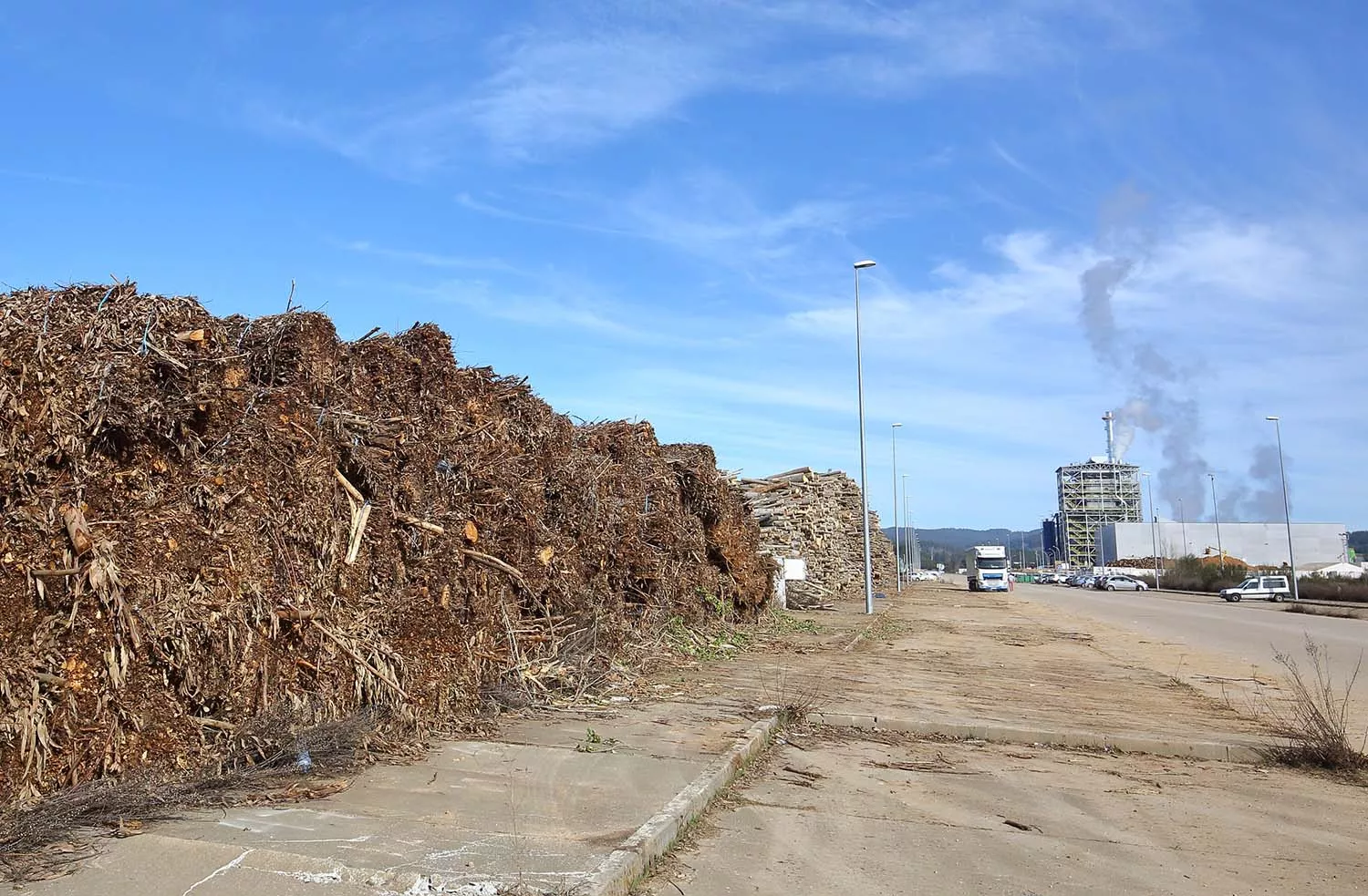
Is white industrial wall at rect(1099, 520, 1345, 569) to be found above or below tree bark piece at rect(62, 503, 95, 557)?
above

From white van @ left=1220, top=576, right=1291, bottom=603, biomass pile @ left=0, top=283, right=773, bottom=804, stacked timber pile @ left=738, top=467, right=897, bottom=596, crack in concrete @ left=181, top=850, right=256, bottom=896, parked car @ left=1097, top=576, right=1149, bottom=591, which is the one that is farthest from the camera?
parked car @ left=1097, top=576, right=1149, bottom=591

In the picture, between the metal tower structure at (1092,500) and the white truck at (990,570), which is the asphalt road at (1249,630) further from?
the metal tower structure at (1092,500)

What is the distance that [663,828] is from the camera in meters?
5.76

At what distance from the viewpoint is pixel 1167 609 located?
1607 inches

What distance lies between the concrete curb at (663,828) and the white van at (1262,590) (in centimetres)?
5878

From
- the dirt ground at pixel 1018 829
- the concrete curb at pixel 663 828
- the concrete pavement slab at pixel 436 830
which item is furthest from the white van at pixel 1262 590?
the concrete pavement slab at pixel 436 830

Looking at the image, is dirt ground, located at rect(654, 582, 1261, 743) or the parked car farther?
the parked car

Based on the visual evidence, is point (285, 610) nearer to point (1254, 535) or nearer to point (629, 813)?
point (629, 813)

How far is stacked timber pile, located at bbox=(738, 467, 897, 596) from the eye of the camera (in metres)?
33.4

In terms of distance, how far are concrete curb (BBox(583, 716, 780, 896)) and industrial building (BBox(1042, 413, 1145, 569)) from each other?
486ft

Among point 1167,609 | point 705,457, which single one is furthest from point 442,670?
point 1167,609

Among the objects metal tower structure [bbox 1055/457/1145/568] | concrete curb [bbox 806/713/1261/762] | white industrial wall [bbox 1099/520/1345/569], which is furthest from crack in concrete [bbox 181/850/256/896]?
metal tower structure [bbox 1055/457/1145/568]

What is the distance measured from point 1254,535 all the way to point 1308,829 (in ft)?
439

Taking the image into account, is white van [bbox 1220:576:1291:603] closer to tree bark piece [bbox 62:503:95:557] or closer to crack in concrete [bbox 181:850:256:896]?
crack in concrete [bbox 181:850:256:896]
